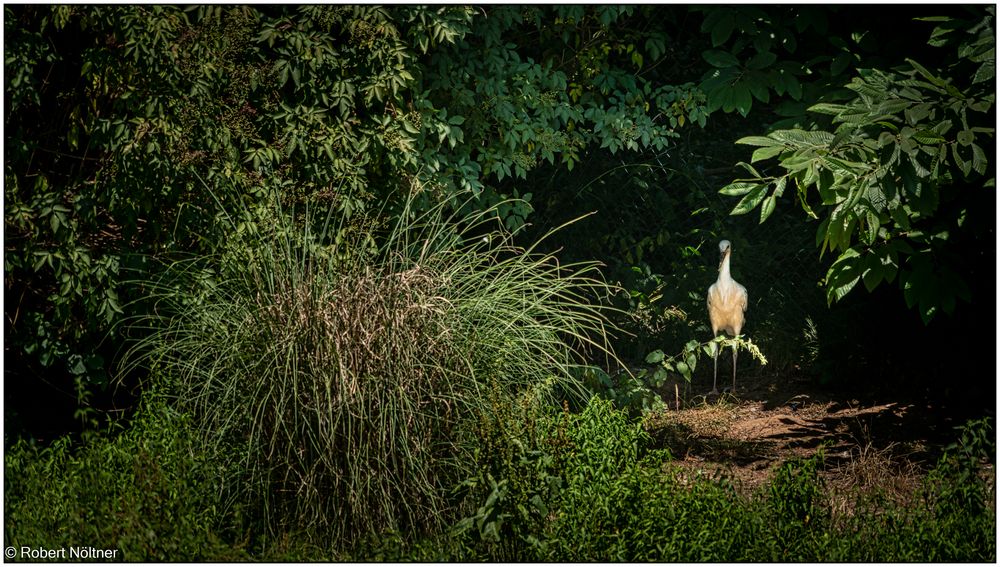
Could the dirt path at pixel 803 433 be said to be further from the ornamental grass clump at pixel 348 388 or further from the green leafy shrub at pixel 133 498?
the green leafy shrub at pixel 133 498

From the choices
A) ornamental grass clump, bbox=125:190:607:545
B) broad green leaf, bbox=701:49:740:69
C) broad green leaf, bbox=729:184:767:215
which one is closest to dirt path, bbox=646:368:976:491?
broad green leaf, bbox=729:184:767:215

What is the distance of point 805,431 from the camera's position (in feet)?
20.5

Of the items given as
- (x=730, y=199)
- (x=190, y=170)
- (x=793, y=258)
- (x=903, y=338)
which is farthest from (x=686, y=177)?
(x=190, y=170)

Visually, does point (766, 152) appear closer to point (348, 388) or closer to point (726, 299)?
point (348, 388)

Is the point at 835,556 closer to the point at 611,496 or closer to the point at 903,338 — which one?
the point at 611,496

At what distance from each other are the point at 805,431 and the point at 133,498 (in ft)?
13.1

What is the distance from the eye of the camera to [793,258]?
8.10 metres

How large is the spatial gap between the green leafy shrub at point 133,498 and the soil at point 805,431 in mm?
2110

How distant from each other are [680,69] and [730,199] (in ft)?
3.79

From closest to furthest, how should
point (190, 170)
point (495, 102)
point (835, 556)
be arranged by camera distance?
1. point (835, 556)
2. point (190, 170)
3. point (495, 102)

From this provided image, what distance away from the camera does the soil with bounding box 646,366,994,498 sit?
202 inches

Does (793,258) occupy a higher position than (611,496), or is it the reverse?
(793,258)

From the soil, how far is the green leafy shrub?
2110 mm

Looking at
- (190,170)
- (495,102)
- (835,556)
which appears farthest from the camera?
(495,102)
